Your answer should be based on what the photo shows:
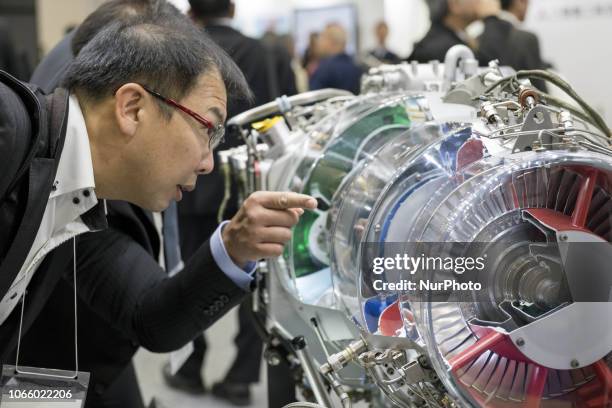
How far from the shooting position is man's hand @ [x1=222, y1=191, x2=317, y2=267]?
116 centimetres

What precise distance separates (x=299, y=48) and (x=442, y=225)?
7126 millimetres

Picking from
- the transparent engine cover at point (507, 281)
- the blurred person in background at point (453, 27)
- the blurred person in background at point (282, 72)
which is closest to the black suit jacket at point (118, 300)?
the transparent engine cover at point (507, 281)

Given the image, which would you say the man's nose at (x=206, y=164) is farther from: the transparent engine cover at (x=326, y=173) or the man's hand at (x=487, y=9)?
the man's hand at (x=487, y=9)

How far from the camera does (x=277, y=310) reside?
4.64 ft

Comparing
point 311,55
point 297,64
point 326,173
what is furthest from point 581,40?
point 297,64

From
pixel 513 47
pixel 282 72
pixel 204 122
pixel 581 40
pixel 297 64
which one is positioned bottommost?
pixel 297 64

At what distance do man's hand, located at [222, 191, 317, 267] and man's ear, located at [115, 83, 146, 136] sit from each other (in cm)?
20

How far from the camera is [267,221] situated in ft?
→ 3.93

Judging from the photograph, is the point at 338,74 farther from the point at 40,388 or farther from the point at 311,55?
the point at 40,388

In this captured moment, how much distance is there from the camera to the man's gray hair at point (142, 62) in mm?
1187

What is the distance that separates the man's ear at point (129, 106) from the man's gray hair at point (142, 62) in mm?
22

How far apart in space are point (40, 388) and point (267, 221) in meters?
0.41

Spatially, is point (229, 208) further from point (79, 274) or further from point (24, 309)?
point (24, 309)

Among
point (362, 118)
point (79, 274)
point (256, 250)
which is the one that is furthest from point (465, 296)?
point (79, 274)
